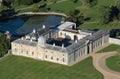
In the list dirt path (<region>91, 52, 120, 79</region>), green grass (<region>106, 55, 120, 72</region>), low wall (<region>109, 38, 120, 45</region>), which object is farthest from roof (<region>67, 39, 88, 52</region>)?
low wall (<region>109, 38, 120, 45</region>)

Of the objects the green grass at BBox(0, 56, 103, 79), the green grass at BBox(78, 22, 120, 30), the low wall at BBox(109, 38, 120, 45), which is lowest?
the green grass at BBox(0, 56, 103, 79)

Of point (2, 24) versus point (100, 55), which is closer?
point (100, 55)

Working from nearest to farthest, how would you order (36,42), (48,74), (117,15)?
(48,74), (36,42), (117,15)

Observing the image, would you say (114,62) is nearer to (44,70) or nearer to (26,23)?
(44,70)

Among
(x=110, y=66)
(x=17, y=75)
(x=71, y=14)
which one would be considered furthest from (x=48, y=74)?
(x=71, y=14)

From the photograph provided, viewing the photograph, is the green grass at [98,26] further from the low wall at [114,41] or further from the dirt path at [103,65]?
the dirt path at [103,65]

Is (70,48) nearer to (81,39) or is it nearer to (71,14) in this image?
(81,39)

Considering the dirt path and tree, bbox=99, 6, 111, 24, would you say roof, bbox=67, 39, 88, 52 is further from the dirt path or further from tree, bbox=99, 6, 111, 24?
tree, bbox=99, 6, 111, 24

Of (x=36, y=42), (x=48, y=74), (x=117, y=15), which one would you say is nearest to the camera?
(x=48, y=74)
